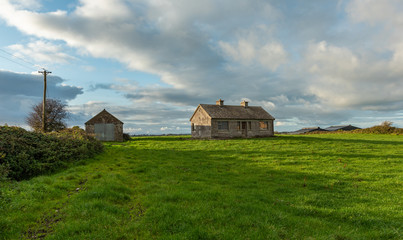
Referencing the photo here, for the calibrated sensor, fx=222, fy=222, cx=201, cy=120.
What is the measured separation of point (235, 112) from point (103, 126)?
2544 cm

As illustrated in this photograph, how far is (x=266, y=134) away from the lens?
4441cm

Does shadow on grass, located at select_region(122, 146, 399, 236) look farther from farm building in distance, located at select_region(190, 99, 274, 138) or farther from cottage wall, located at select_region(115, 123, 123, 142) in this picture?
cottage wall, located at select_region(115, 123, 123, 142)

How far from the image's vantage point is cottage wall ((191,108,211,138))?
40719 millimetres

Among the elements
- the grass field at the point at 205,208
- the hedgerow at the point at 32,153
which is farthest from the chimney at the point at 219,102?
the grass field at the point at 205,208

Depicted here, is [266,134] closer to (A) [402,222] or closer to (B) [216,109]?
(B) [216,109]

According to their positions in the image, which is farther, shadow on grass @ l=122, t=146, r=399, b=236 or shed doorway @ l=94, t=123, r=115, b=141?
shed doorway @ l=94, t=123, r=115, b=141

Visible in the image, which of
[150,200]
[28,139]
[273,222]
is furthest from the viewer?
[28,139]

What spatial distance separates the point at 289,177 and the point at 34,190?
38.9 ft

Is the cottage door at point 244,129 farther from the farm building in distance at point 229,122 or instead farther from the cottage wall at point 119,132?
the cottage wall at point 119,132

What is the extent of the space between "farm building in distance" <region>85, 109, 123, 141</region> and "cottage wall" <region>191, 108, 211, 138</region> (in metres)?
15.1

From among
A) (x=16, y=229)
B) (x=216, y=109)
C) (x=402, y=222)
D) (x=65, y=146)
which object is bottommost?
(x=402, y=222)

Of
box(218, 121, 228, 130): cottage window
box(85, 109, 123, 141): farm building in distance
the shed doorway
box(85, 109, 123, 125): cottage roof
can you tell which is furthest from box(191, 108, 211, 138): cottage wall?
the shed doorway

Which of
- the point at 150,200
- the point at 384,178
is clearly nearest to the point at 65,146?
the point at 150,200

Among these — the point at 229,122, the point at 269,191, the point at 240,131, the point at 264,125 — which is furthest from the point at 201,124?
the point at 269,191
